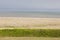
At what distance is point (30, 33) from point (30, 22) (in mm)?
127

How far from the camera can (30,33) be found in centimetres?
86

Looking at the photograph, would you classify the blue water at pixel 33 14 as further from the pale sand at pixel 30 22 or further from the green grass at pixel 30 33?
the green grass at pixel 30 33

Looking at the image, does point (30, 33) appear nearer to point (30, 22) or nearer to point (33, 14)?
point (30, 22)

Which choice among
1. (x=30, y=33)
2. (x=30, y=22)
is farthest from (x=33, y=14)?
(x=30, y=33)

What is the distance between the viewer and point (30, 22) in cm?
96

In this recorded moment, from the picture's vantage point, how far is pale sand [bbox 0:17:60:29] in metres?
0.91

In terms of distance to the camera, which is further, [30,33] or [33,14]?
[33,14]

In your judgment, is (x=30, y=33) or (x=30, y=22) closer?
(x=30, y=33)

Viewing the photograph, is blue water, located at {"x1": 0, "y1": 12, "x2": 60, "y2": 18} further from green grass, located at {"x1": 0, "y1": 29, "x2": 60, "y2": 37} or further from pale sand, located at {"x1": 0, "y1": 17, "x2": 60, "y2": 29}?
green grass, located at {"x1": 0, "y1": 29, "x2": 60, "y2": 37}

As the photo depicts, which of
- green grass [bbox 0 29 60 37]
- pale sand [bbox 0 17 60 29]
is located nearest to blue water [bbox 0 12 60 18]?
pale sand [bbox 0 17 60 29]

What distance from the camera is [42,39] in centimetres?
82

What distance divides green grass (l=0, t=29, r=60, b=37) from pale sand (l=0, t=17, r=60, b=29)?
0.12 feet

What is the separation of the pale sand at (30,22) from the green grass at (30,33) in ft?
0.12
